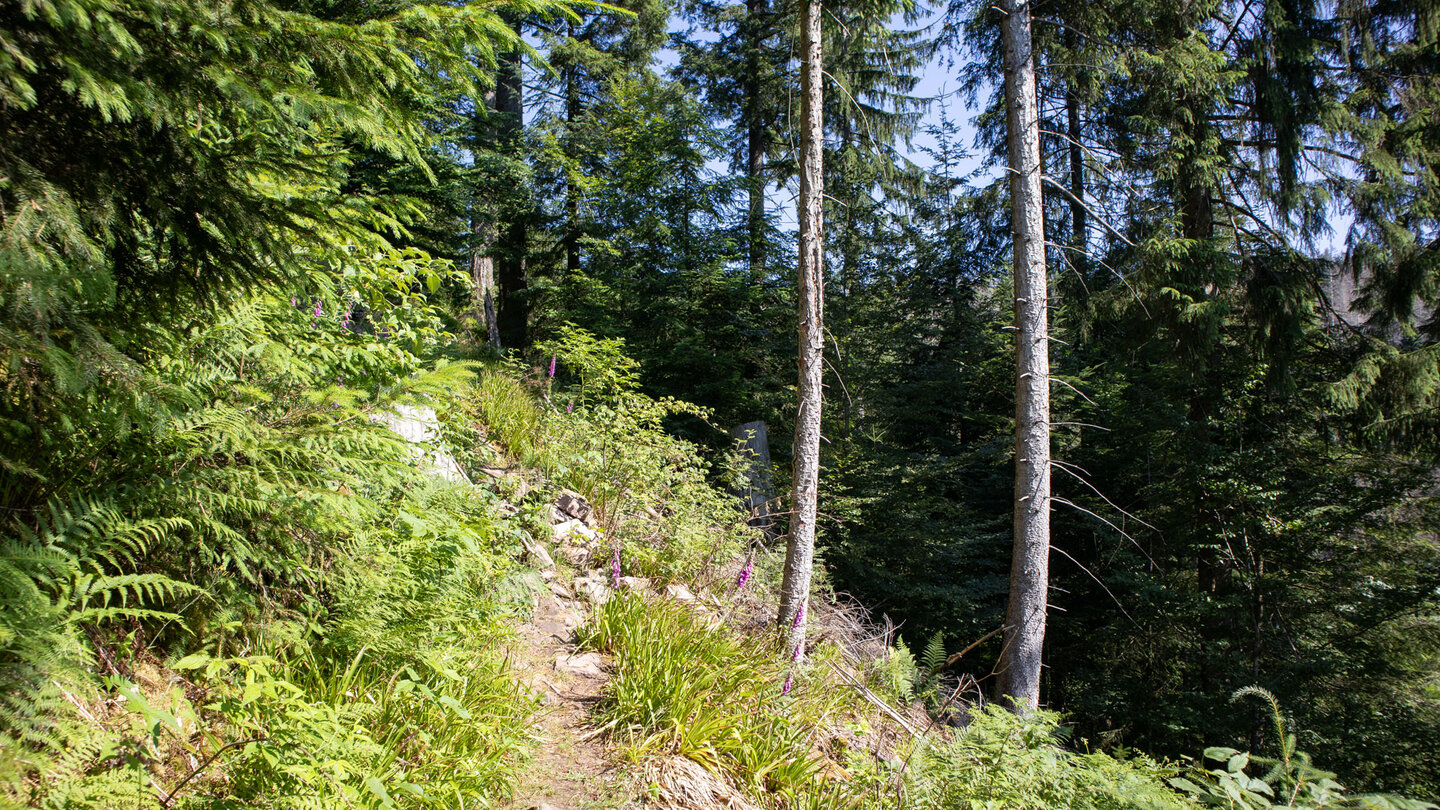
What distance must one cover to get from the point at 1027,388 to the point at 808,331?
8.40 ft

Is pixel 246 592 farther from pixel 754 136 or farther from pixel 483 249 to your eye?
pixel 754 136

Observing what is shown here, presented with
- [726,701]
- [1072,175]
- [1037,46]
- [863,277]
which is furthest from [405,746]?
[1072,175]

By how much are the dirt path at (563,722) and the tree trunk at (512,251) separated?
29.8 ft

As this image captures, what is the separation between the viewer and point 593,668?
3.95 metres

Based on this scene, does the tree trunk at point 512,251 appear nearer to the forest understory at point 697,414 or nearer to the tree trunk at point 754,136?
the forest understory at point 697,414

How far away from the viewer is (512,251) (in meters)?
12.3

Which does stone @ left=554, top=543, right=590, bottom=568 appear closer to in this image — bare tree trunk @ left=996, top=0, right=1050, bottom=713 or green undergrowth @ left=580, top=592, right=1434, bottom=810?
green undergrowth @ left=580, top=592, right=1434, bottom=810

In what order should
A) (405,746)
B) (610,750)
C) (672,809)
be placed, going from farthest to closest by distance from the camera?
(610,750) → (672,809) → (405,746)

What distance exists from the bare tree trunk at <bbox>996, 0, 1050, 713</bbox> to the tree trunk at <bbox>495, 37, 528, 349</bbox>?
854cm

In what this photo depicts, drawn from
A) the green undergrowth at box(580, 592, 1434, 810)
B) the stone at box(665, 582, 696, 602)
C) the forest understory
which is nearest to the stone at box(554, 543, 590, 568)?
the forest understory

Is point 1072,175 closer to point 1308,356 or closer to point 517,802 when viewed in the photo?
point 1308,356

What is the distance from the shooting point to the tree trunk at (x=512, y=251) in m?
12.2

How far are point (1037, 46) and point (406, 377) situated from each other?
311 inches

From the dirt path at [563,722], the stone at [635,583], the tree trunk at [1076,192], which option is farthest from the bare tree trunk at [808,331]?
the tree trunk at [1076,192]
